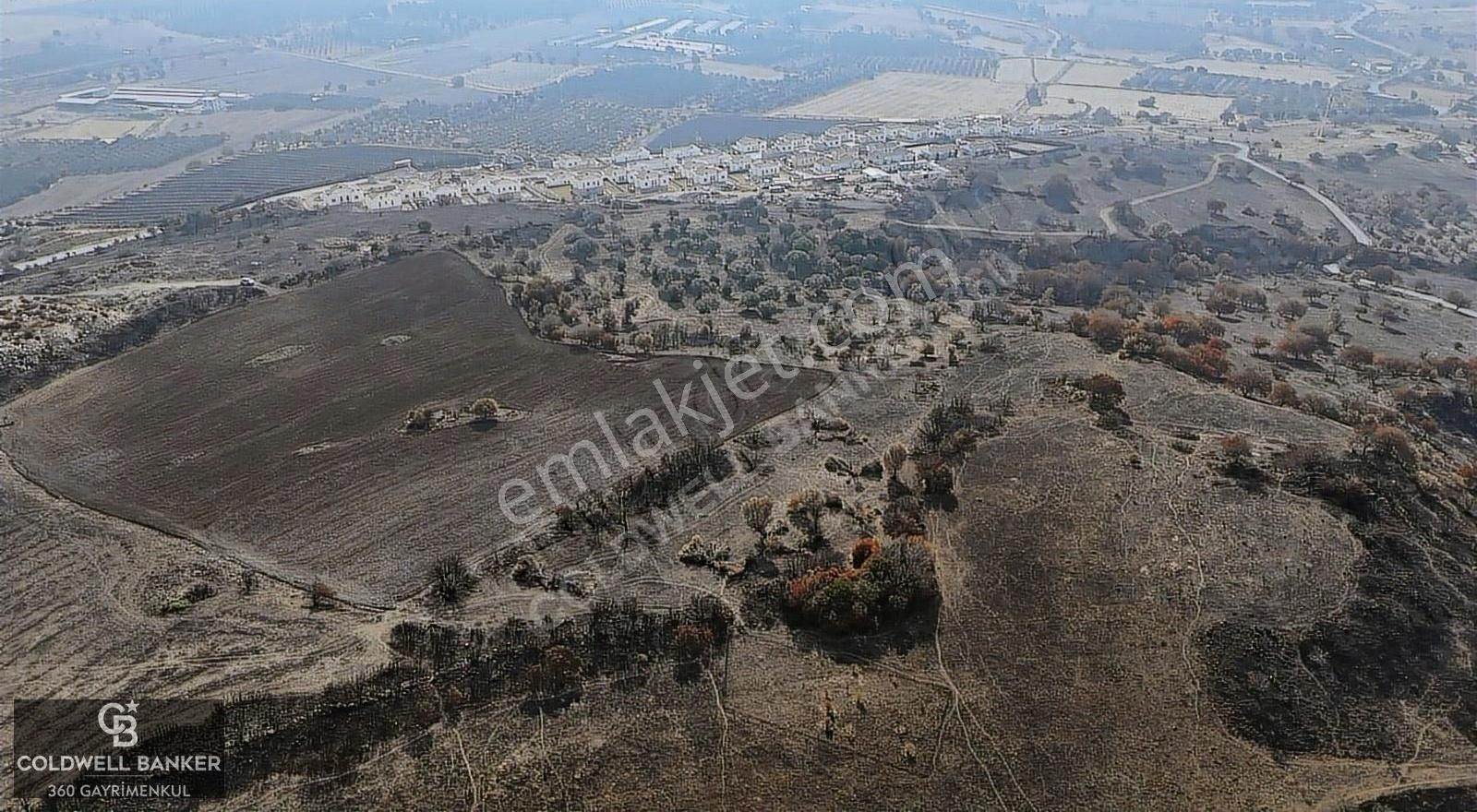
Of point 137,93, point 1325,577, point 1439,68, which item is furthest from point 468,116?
point 1439,68

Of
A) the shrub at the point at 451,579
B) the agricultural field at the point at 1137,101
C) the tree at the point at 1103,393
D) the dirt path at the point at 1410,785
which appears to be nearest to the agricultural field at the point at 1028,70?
the agricultural field at the point at 1137,101

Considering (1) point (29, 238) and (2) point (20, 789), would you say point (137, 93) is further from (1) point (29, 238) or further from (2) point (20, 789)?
(2) point (20, 789)

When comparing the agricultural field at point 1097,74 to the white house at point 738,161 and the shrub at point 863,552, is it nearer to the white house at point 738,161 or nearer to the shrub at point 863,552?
the white house at point 738,161

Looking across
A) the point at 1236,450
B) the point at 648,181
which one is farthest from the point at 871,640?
the point at 648,181

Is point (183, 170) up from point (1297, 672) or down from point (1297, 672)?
up

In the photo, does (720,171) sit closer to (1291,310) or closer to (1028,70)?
(1291,310)

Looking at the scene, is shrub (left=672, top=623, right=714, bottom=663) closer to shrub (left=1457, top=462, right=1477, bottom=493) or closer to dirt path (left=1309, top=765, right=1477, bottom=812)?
dirt path (left=1309, top=765, right=1477, bottom=812)

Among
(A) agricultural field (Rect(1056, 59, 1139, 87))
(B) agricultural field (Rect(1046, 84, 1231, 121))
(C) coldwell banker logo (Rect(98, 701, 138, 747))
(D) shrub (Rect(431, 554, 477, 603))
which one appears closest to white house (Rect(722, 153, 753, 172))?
(B) agricultural field (Rect(1046, 84, 1231, 121))
